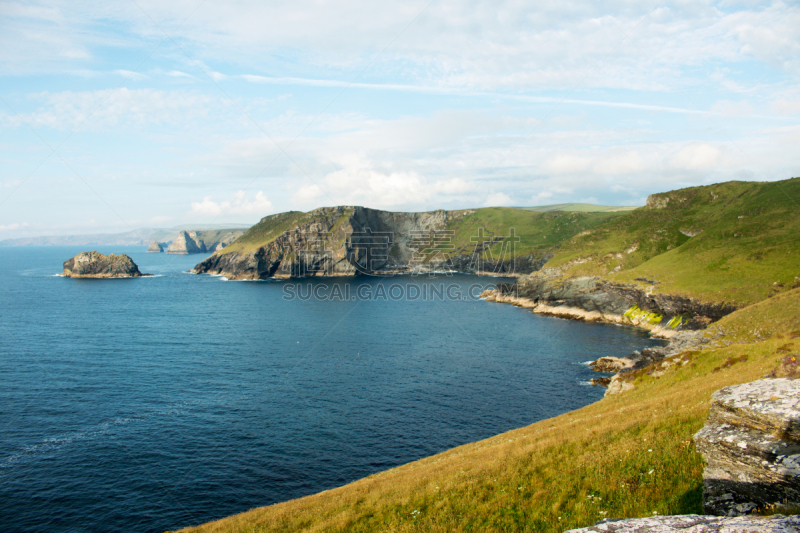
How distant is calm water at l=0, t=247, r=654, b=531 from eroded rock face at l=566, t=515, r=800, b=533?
36841 mm

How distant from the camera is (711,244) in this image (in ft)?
387

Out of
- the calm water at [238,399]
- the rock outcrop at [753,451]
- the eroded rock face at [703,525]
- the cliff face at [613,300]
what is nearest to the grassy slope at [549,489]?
the rock outcrop at [753,451]

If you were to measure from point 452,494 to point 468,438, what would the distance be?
99.5 feet

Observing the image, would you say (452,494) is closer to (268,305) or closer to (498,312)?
(498,312)

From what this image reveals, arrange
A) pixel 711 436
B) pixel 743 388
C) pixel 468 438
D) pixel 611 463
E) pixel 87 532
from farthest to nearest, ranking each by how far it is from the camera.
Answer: pixel 468 438
pixel 87 532
pixel 611 463
pixel 743 388
pixel 711 436

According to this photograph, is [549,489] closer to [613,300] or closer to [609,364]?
[609,364]

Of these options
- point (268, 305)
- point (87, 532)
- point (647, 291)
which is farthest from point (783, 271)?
point (268, 305)

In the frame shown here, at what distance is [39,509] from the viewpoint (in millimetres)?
36500

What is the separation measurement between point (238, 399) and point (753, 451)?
60693mm

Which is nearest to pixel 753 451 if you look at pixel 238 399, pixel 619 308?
pixel 238 399

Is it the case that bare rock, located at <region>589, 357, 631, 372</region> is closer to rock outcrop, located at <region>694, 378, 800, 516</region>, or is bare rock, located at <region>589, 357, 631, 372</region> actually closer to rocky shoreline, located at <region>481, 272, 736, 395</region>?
rocky shoreline, located at <region>481, 272, 736, 395</region>

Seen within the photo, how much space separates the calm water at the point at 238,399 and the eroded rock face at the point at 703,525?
121 ft

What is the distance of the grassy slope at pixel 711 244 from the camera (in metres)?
96.6

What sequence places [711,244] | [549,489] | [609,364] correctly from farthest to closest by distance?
[711,244] < [609,364] < [549,489]
